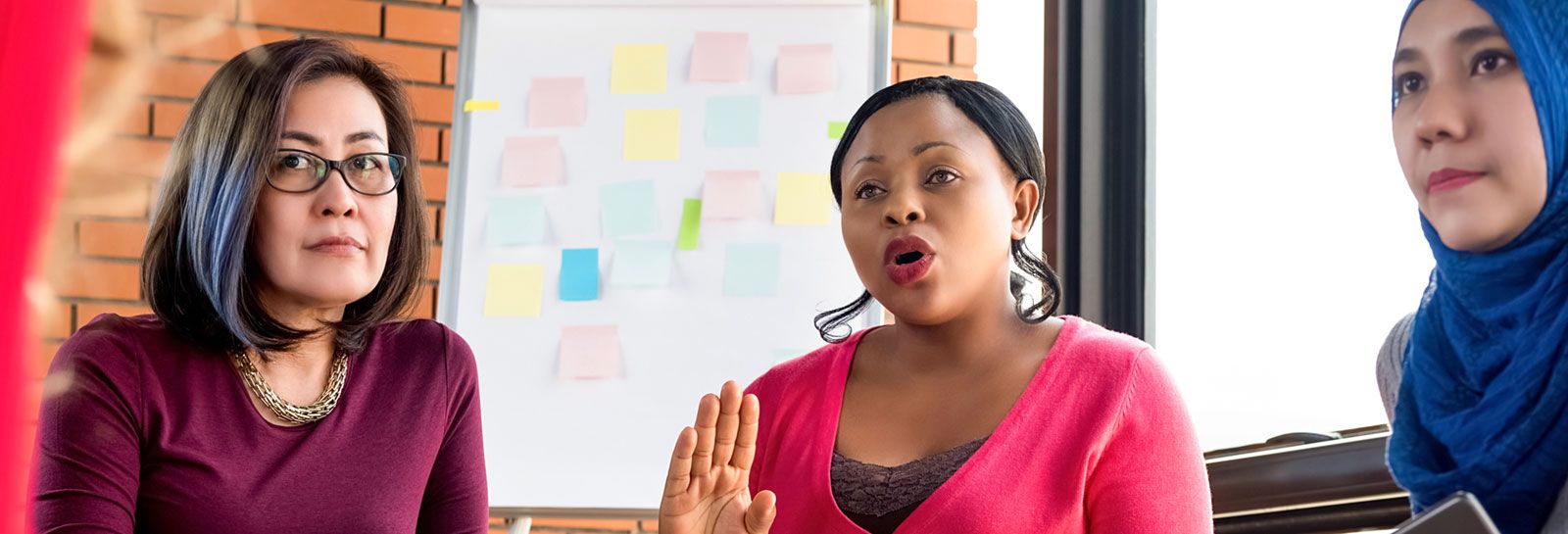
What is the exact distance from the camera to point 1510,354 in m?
0.92

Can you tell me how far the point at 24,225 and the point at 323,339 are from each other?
4.39 ft

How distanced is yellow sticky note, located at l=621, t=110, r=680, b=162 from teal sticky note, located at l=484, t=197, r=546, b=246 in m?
0.19

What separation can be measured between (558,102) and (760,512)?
59.1 inches

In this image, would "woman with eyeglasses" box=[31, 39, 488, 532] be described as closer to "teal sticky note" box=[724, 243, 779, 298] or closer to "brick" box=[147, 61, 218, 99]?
"teal sticky note" box=[724, 243, 779, 298]

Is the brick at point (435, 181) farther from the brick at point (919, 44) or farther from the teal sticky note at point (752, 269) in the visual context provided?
the brick at point (919, 44)

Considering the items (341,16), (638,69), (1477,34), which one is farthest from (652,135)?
(1477,34)

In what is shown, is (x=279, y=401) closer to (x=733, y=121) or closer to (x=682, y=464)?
(x=682, y=464)

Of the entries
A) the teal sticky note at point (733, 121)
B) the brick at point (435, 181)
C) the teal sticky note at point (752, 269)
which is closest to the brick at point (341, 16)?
the brick at point (435, 181)

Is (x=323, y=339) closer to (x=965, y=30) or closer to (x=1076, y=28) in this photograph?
(x=1076, y=28)

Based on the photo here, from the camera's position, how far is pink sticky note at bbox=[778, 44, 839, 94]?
2424 mm

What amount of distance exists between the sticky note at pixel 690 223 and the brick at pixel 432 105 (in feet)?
2.66

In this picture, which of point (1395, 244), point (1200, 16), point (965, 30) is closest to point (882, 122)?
point (1395, 244)

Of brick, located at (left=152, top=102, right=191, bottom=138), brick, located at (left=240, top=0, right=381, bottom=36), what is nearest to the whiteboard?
brick, located at (left=240, top=0, right=381, bottom=36)

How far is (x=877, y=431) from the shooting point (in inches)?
51.0
